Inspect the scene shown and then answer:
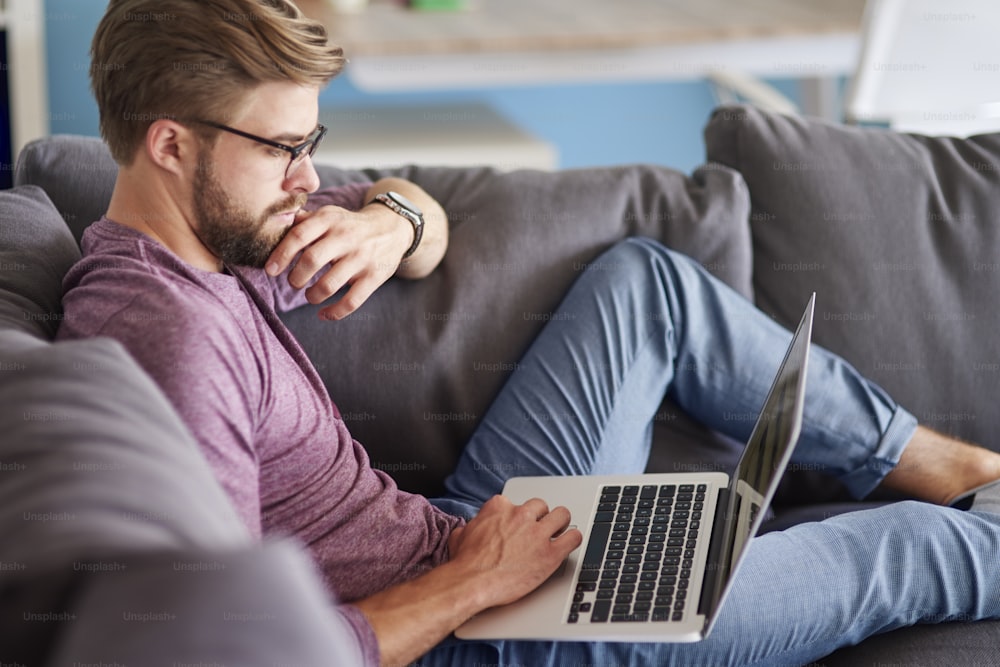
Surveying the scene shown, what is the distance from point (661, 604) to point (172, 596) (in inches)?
21.7

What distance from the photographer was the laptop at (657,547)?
39.7 inches

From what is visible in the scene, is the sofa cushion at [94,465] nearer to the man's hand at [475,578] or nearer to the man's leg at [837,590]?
the man's hand at [475,578]

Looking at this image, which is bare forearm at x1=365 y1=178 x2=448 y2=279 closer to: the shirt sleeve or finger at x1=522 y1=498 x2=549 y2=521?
the shirt sleeve

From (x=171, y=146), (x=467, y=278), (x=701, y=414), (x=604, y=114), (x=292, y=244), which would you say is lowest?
(x=604, y=114)

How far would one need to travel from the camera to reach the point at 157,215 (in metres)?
1.17

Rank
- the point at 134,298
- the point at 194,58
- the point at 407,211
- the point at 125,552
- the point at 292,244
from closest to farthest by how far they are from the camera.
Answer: the point at 125,552 → the point at 134,298 → the point at 194,58 → the point at 292,244 → the point at 407,211

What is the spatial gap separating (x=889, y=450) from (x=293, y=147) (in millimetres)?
879

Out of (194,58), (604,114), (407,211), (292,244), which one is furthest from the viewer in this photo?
(604,114)

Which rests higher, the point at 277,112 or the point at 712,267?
the point at 277,112

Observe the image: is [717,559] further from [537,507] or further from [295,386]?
[295,386]

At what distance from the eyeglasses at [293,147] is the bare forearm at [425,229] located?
291 mm

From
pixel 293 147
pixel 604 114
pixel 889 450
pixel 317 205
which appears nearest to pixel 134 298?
pixel 293 147

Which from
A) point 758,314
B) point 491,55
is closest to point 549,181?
point 758,314

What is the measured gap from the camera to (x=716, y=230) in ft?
5.25
